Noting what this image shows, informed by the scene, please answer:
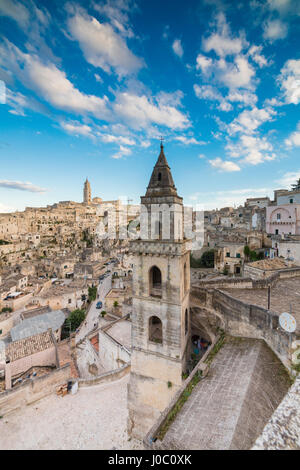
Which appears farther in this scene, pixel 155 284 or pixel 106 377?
pixel 106 377

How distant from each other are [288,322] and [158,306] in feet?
15.6

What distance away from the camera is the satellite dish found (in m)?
6.12

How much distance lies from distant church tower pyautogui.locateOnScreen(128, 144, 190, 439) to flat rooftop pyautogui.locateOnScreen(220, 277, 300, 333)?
323 cm

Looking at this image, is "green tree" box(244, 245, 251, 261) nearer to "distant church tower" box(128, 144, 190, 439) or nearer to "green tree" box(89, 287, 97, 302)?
"distant church tower" box(128, 144, 190, 439)

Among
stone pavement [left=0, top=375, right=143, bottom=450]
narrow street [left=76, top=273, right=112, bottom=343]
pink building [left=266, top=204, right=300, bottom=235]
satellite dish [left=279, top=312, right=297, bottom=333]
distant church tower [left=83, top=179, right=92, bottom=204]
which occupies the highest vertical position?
distant church tower [left=83, top=179, right=92, bottom=204]

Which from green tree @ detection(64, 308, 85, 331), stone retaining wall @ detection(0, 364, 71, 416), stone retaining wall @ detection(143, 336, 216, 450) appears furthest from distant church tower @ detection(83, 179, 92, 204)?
stone retaining wall @ detection(143, 336, 216, 450)

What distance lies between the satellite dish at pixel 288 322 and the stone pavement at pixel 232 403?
1.34 meters

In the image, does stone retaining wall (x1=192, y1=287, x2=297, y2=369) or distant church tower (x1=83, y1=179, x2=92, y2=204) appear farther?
distant church tower (x1=83, y1=179, x2=92, y2=204)

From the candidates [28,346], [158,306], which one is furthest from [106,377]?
[28,346]

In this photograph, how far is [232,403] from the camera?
18.0 feet

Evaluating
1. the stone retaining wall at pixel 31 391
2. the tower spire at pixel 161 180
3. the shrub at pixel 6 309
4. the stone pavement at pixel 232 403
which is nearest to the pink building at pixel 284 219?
the tower spire at pixel 161 180

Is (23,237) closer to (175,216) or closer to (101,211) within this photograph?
(101,211)

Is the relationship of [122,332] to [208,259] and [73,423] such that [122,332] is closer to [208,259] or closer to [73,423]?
[73,423]

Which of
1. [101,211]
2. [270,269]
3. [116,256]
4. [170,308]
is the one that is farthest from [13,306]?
[101,211]
